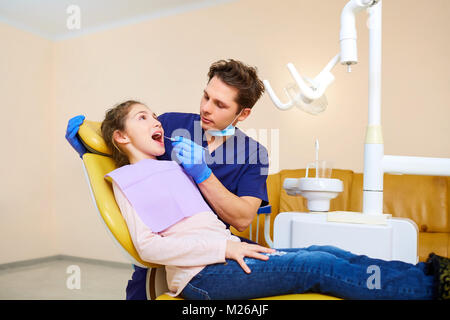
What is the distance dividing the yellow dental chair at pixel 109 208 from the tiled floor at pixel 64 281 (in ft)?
6.72

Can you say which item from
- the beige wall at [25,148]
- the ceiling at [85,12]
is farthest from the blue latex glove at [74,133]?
the beige wall at [25,148]

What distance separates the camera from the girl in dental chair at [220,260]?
0.86m

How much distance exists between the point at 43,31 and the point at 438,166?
15.0 ft

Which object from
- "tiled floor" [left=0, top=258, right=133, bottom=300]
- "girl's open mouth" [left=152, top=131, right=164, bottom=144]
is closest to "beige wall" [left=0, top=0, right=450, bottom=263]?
"tiled floor" [left=0, top=258, right=133, bottom=300]

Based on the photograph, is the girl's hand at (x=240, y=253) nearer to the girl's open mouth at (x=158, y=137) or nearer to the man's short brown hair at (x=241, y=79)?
the girl's open mouth at (x=158, y=137)

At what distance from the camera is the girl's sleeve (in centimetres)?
97

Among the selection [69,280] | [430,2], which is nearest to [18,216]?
[69,280]

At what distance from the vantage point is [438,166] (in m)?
1.13

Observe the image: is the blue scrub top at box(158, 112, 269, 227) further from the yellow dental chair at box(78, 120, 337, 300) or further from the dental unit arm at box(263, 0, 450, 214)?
the dental unit arm at box(263, 0, 450, 214)

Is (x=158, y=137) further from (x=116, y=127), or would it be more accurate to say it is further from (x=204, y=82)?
(x=204, y=82)

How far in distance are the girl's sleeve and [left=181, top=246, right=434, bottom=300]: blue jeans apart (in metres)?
0.03

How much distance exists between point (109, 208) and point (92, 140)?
1.06 ft

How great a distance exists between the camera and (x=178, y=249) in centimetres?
97

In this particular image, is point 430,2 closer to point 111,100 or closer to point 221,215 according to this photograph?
point 221,215
